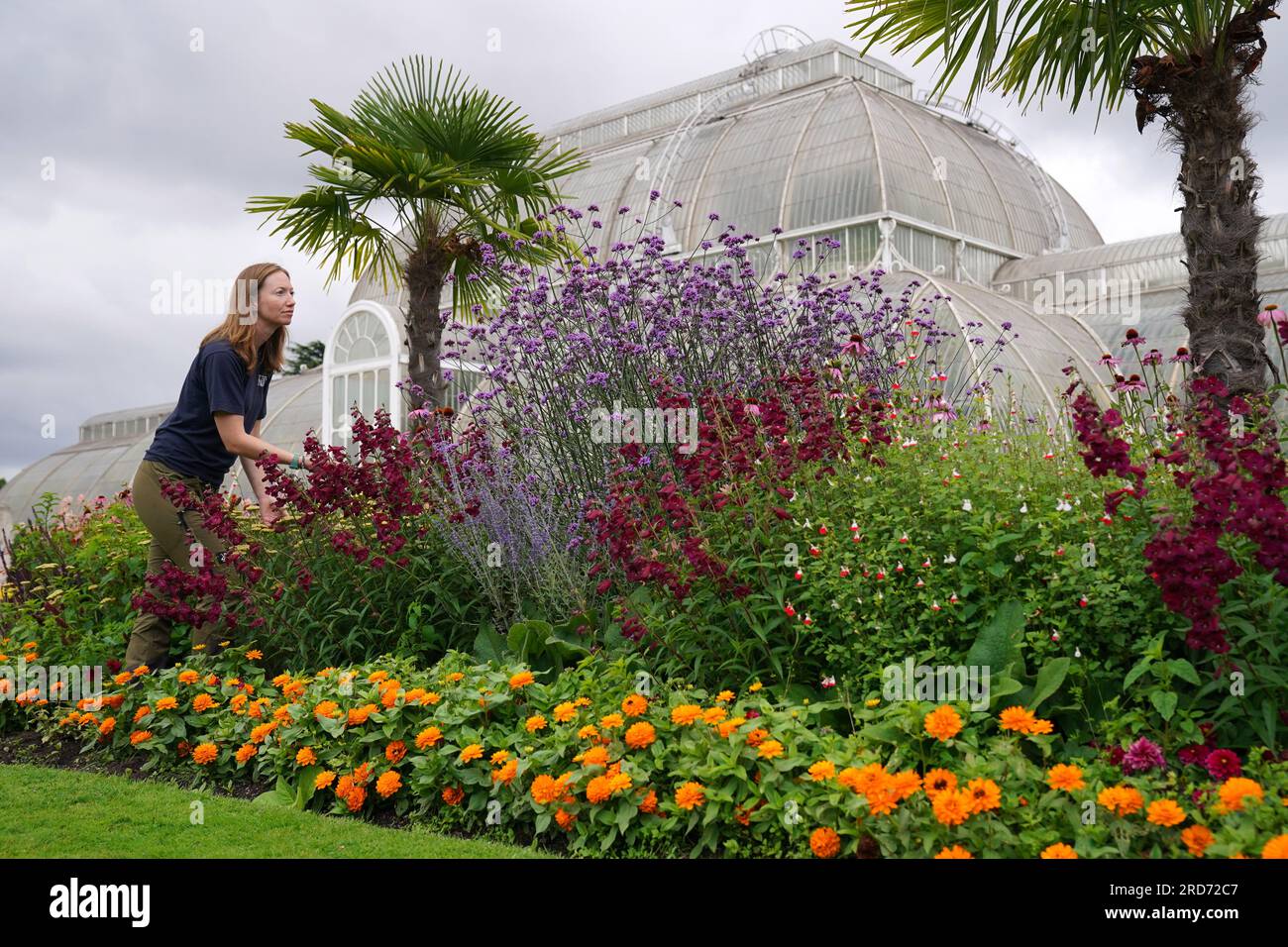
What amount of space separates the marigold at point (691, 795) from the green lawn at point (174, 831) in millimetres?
540

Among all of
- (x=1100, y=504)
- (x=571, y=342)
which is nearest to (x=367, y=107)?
(x=571, y=342)

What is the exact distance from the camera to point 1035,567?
386cm

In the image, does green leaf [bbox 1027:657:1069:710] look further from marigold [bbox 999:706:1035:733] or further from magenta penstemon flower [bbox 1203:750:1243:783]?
magenta penstemon flower [bbox 1203:750:1243:783]

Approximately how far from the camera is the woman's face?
5.95 m

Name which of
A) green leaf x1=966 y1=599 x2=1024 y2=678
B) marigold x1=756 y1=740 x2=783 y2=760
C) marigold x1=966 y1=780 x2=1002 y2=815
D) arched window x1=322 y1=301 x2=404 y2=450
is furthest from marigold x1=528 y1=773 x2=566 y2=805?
arched window x1=322 y1=301 x2=404 y2=450

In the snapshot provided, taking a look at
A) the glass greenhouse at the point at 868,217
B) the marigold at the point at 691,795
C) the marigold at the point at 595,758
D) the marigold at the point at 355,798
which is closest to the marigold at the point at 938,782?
the marigold at the point at 691,795


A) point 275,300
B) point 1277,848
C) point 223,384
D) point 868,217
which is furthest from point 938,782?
point 868,217

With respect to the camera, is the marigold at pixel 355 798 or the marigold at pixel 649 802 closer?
the marigold at pixel 649 802

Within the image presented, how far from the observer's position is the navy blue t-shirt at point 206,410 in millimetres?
5713

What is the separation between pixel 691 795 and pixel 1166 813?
1351mm

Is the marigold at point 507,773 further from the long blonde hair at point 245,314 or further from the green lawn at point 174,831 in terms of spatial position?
the long blonde hair at point 245,314

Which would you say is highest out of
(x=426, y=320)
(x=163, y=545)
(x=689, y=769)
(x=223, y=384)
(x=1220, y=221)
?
(x=426, y=320)

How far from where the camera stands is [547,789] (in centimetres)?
359

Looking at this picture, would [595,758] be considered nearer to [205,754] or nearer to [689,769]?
[689,769]
